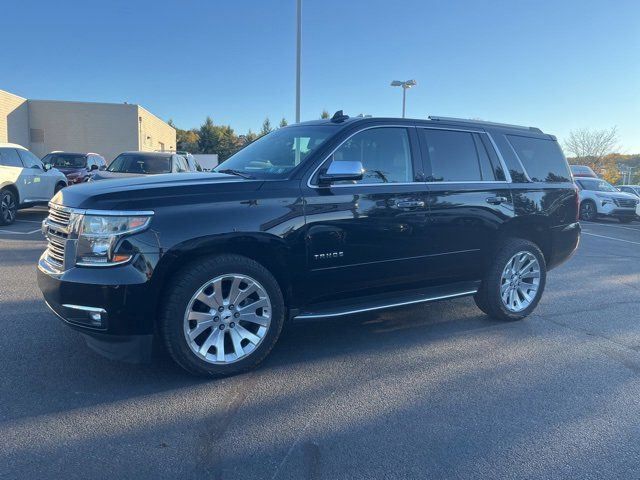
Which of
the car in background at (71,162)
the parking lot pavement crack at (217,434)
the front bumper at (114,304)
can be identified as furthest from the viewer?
the car in background at (71,162)

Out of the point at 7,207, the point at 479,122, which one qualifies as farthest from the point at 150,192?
the point at 7,207

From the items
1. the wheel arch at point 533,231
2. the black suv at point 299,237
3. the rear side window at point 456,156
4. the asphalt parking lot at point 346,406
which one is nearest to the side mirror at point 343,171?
the black suv at point 299,237

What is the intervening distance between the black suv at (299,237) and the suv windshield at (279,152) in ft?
0.06

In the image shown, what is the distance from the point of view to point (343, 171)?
12.8 feet

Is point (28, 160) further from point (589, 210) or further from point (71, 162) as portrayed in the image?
point (589, 210)

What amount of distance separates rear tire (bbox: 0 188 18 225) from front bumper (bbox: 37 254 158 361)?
9.06 meters

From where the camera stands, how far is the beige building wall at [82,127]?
34.9 m

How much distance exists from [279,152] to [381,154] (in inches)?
36.9

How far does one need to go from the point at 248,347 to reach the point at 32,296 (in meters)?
3.23

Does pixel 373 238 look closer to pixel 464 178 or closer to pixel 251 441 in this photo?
pixel 464 178

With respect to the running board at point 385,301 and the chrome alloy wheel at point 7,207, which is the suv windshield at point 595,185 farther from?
the chrome alloy wheel at point 7,207

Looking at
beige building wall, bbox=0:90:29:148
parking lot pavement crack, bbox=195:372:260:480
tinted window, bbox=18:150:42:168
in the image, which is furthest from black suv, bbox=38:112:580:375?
beige building wall, bbox=0:90:29:148

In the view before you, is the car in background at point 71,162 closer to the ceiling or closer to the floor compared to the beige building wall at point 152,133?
closer to the floor

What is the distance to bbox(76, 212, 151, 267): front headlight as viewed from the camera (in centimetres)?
331
